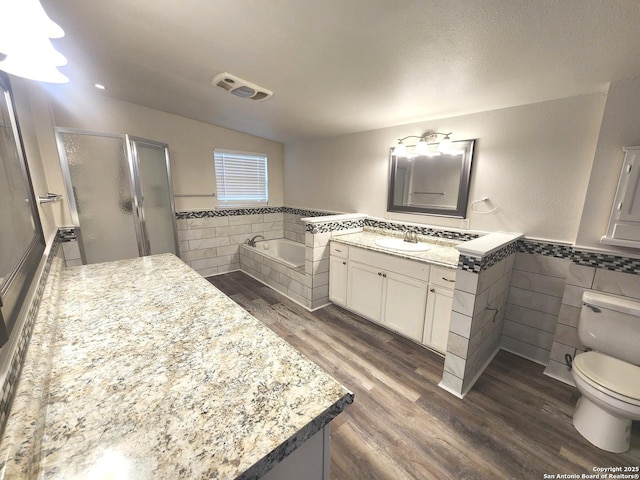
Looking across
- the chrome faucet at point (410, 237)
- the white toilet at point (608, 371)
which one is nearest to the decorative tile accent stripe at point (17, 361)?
the white toilet at point (608, 371)

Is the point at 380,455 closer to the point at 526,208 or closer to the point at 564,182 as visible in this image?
the point at 526,208

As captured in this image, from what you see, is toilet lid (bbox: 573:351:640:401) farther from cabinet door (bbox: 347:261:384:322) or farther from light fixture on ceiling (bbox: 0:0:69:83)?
light fixture on ceiling (bbox: 0:0:69:83)

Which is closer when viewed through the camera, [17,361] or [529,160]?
[17,361]

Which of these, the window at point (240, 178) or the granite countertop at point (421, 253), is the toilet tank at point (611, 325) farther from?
the window at point (240, 178)

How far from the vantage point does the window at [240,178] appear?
3.84m

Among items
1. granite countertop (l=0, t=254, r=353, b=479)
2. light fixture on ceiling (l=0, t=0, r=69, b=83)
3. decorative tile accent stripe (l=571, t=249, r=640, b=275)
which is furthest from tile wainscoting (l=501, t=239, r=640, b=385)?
light fixture on ceiling (l=0, t=0, r=69, b=83)

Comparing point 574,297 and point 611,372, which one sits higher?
point 574,297

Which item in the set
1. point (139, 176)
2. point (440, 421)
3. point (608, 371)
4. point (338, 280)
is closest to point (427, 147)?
point (338, 280)

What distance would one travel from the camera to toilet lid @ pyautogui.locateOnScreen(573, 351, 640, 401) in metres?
1.35

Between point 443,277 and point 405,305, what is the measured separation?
18.0 inches

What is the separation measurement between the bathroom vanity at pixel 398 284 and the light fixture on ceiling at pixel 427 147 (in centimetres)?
87

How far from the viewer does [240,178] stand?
13.3ft

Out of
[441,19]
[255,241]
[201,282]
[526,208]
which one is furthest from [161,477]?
[255,241]

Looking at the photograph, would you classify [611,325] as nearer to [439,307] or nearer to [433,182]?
[439,307]
